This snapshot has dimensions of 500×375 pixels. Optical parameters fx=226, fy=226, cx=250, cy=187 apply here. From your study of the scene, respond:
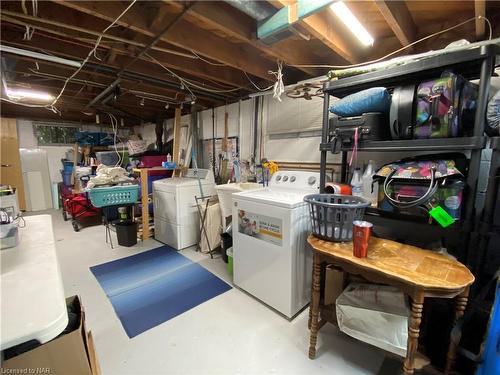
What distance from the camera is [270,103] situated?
2.98 meters

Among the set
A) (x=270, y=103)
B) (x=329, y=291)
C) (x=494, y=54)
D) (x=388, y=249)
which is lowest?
(x=329, y=291)

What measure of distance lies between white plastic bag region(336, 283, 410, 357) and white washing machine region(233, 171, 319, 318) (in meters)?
0.45

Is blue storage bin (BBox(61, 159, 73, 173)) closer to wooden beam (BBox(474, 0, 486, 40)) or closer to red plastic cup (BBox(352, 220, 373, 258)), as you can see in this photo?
red plastic cup (BBox(352, 220, 373, 258))

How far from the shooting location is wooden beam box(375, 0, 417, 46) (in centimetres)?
135

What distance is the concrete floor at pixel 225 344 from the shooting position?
1.48 m

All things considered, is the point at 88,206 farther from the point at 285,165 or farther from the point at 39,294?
the point at 39,294

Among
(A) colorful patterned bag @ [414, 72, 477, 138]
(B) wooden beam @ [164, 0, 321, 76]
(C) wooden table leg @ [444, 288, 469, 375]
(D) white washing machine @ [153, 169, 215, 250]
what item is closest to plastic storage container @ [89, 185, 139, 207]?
(D) white washing machine @ [153, 169, 215, 250]

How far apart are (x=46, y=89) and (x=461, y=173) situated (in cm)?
492

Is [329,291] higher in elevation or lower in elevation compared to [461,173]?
lower

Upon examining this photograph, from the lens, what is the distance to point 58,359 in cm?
86

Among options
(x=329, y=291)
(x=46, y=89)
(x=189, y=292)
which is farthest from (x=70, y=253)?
(x=329, y=291)

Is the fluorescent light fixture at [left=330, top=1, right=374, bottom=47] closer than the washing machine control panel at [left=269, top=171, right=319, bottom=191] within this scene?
Yes

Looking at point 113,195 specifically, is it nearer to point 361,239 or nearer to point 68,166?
point 68,166

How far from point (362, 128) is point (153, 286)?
7.99 feet
